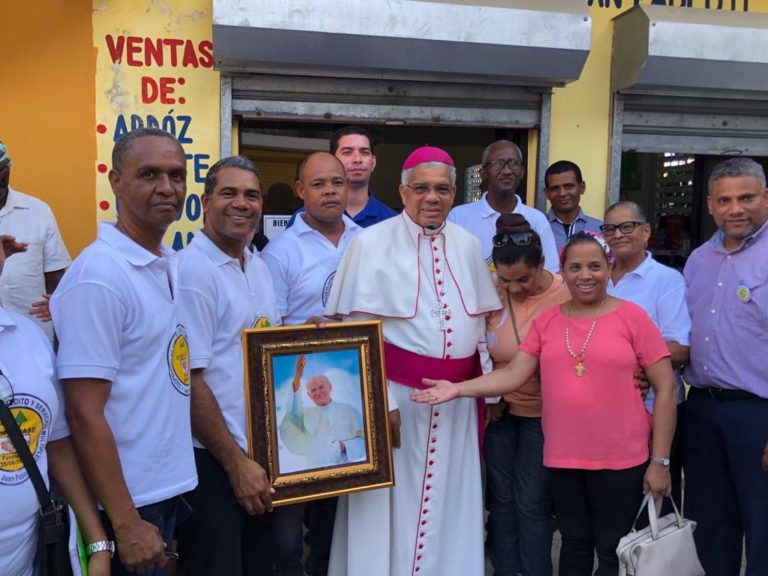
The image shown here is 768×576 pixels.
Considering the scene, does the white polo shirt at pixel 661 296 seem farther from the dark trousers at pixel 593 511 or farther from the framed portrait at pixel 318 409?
the framed portrait at pixel 318 409

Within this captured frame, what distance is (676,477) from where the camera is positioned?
11.6ft

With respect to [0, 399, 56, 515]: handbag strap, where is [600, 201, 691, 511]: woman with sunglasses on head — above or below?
→ above

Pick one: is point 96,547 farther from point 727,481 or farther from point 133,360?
point 727,481

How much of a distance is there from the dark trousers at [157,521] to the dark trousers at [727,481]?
2.39 metres

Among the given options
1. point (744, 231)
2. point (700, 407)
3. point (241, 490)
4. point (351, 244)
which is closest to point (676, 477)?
point (700, 407)

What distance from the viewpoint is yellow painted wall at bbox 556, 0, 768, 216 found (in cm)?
516

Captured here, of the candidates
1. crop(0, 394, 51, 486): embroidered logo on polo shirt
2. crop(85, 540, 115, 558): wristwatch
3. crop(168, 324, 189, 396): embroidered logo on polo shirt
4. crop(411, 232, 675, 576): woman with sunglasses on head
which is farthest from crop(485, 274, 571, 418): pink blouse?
crop(0, 394, 51, 486): embroidered logo on polo shirt

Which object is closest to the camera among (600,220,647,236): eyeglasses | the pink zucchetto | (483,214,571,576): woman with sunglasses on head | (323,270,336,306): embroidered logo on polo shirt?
the pink zucchetto

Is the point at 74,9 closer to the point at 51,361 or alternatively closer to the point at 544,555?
the point at 51,361

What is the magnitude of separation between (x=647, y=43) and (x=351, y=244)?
3022mm

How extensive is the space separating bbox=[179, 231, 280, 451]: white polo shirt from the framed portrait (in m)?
0.09

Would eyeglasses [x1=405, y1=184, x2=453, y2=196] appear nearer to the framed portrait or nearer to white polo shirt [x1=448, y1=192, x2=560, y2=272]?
the framed portrait

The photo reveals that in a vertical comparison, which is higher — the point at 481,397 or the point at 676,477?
the point at 481,397

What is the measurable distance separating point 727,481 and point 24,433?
2.95m
